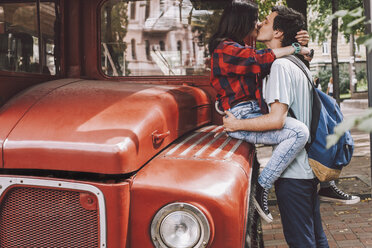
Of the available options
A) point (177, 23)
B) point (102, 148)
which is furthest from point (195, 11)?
point (102, 148)

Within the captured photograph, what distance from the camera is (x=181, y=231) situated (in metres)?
1.70

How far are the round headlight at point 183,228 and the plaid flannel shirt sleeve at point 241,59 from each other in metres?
1.04

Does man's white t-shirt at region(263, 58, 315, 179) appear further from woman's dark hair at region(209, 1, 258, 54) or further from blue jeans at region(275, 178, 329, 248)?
woman's dark hair at region(209, 1, 258, 54)

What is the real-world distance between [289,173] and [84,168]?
1140 millimetres

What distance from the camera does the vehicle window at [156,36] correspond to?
329 cm

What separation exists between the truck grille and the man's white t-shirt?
1114 millimetres

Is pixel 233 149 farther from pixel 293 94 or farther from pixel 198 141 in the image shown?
pixel 293 94

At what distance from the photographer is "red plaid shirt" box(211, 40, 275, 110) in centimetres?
240

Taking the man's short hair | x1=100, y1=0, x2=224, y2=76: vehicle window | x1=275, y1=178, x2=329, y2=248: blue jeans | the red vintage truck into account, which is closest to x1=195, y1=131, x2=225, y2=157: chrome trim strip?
the red vintage truck

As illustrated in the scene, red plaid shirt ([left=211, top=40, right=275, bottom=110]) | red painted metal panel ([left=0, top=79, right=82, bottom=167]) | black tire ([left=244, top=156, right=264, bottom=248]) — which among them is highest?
red plaid shirt ([left=211, top=40, right=275, bottom=110])

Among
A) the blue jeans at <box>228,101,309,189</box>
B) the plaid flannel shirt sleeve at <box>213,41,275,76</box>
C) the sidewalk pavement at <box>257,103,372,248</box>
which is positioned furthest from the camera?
the sidewalk pavement at <box>257,103,372,248</box>

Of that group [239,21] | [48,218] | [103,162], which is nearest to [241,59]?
[239,21]

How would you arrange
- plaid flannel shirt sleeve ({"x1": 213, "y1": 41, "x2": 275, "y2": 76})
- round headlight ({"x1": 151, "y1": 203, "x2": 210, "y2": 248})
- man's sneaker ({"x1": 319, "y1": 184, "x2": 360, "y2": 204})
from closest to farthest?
round headlight ({"x1": 151, "y1": 203, "x2": 210, "y2": 248}), plaid flannel shirt sleeve ({"x1": 213, "y1": 41, "x2": 275, "y2": 76}), man's sneaker ({"x1": 319, "y1": 184, "x2": 360, "y2": 204})

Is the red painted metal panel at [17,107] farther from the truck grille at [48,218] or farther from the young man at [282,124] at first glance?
the young man at [282,124]
